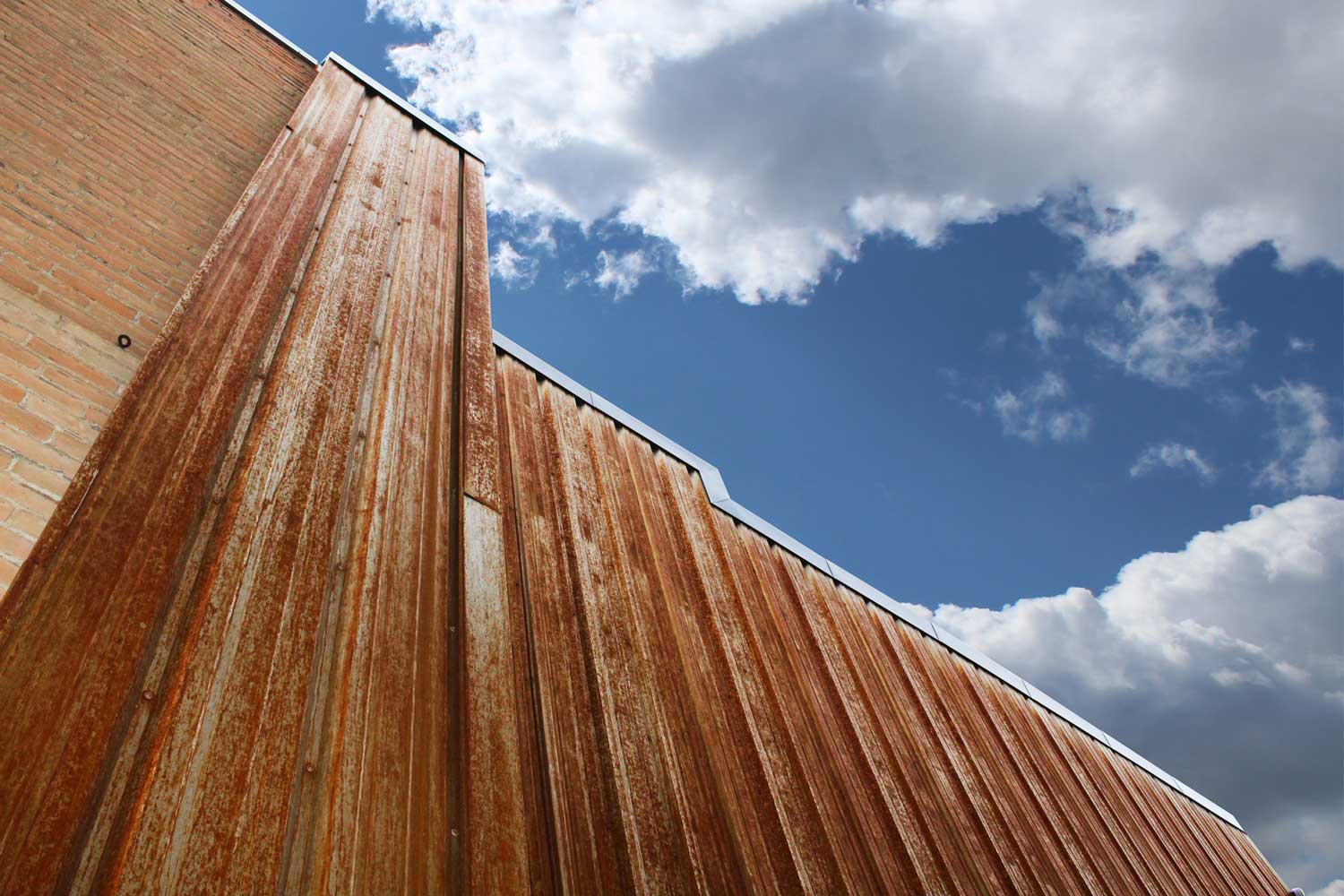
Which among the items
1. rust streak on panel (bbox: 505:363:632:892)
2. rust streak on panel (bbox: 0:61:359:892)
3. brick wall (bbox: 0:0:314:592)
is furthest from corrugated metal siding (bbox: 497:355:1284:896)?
brick wall (bbox: 0:0:314:592)

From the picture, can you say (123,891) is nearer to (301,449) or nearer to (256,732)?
(256,732)

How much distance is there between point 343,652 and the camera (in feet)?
3.67

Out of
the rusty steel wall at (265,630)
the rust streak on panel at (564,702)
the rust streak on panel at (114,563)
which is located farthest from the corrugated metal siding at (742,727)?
the rust streak on panel at (114,563)

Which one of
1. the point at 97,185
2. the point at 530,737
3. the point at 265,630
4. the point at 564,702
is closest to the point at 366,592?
the point at 265,630

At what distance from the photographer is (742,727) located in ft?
7.86

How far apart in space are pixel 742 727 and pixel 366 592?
1.61 m

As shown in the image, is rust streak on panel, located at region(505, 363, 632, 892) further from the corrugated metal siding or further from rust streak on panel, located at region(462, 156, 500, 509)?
rust streak on panel, located at region(462, 156, 500, 509)

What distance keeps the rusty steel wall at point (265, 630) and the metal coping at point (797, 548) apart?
1586 mm

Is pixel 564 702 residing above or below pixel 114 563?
above

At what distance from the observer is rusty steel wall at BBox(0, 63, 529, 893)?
806mm

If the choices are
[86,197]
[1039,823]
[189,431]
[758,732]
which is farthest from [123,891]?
[1039,823]

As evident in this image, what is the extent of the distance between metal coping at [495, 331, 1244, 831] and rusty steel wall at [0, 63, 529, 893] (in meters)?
1.59

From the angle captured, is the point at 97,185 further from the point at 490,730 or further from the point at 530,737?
the point at 490,730

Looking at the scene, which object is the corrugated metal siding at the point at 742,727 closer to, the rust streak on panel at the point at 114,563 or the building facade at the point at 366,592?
the building facade at the point at 366,592
